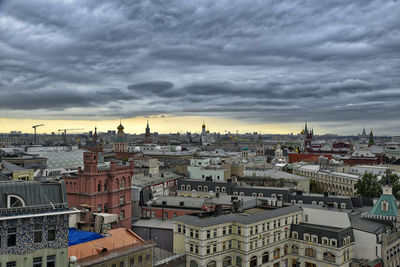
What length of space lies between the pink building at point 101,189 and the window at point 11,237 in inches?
1351

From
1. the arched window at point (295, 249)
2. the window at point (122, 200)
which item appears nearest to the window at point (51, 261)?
the window at point (122, 200)

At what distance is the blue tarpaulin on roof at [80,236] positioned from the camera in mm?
43388

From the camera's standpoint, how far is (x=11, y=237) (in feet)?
103

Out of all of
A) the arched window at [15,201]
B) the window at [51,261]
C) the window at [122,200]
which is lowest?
the window at [122,200]

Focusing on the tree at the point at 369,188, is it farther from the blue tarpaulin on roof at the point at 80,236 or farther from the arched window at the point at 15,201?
the arched window at the point at 15,201

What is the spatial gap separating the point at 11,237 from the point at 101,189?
39.4 meters

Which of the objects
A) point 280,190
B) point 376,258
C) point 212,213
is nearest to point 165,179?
point 280,190

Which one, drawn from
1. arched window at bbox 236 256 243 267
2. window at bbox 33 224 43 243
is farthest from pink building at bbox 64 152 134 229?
window at bbox 33 224 43 243

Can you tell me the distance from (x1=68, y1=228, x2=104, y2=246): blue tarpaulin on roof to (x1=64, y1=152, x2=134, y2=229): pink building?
1978 cm

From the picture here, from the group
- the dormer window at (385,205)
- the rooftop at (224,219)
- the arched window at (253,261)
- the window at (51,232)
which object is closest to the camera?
the window at (51,232)

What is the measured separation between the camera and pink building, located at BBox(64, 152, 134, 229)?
68.7 metres

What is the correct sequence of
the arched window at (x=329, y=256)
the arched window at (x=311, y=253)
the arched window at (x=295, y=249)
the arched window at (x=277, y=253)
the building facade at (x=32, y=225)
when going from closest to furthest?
the building facade at (x=32, y=225) < the arched window at (x=329, y=256) < the arched window at (x=311, y=253) < the arched window at (x=277, y=253) < the arched window at (x=295, y=249)

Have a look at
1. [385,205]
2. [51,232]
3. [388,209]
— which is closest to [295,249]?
[385,205]

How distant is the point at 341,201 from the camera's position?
8588 centimetres
